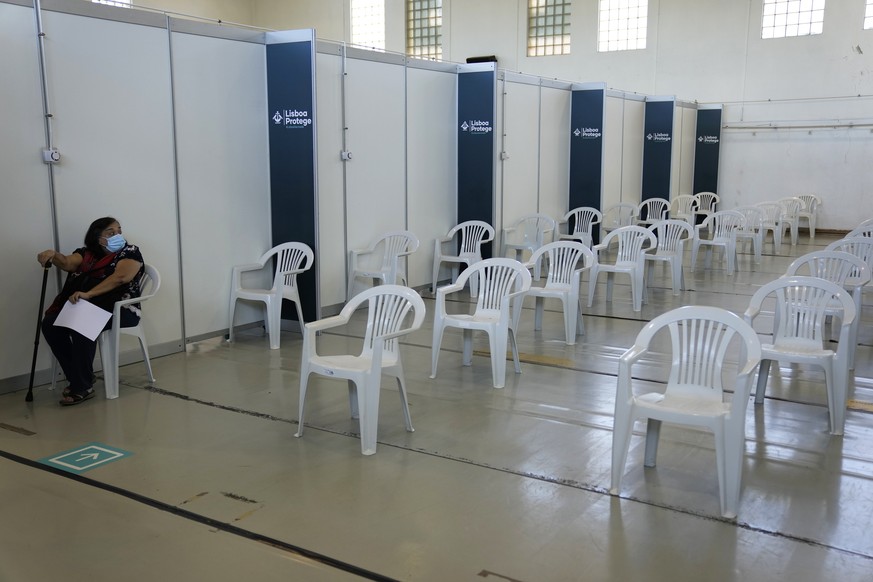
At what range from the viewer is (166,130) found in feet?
20.1

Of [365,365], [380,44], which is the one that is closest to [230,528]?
[365,365]

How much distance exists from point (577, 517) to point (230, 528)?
1527mm

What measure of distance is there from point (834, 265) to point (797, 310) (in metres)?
1.60

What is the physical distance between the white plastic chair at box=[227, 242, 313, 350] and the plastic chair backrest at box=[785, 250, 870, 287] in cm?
407

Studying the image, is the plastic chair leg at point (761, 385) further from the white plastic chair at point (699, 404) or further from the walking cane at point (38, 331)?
the walking cane at point (38, 331)

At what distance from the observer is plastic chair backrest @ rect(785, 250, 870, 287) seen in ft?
19.3

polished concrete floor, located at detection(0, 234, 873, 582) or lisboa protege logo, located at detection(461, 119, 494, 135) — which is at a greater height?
lisboa protege logo, located at detection(461, 119, 494, 135)

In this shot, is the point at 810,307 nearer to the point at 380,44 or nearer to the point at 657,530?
the point at 657,530

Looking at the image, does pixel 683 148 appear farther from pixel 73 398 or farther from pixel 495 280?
pixel 73 398

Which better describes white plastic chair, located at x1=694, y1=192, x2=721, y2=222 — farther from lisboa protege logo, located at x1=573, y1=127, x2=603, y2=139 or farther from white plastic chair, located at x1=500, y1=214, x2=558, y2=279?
white plastic chair, located at x1=500, y1=214, x2=558, y2=279

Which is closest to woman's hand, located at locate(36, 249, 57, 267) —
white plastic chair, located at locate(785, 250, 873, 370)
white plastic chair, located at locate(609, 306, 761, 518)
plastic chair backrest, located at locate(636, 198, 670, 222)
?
white plastic chair, located at locate(609, 306, 761, 518)

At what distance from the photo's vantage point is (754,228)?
39.4ft

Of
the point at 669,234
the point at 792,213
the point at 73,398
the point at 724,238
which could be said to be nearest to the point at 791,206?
the point at 792,213

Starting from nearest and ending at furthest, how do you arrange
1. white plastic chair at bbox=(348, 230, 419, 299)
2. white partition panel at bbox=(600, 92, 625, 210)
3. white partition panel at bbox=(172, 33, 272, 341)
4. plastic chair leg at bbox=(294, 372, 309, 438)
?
plastic chair leg at bbox=(294, 372, 309, 438)
white partition panel at bbox=(172, 33, 272, 341)
white plastic chair at bbox=(348, 230, 419, 299)
white partition panel at bbox=(600, 92, 625, 210)
